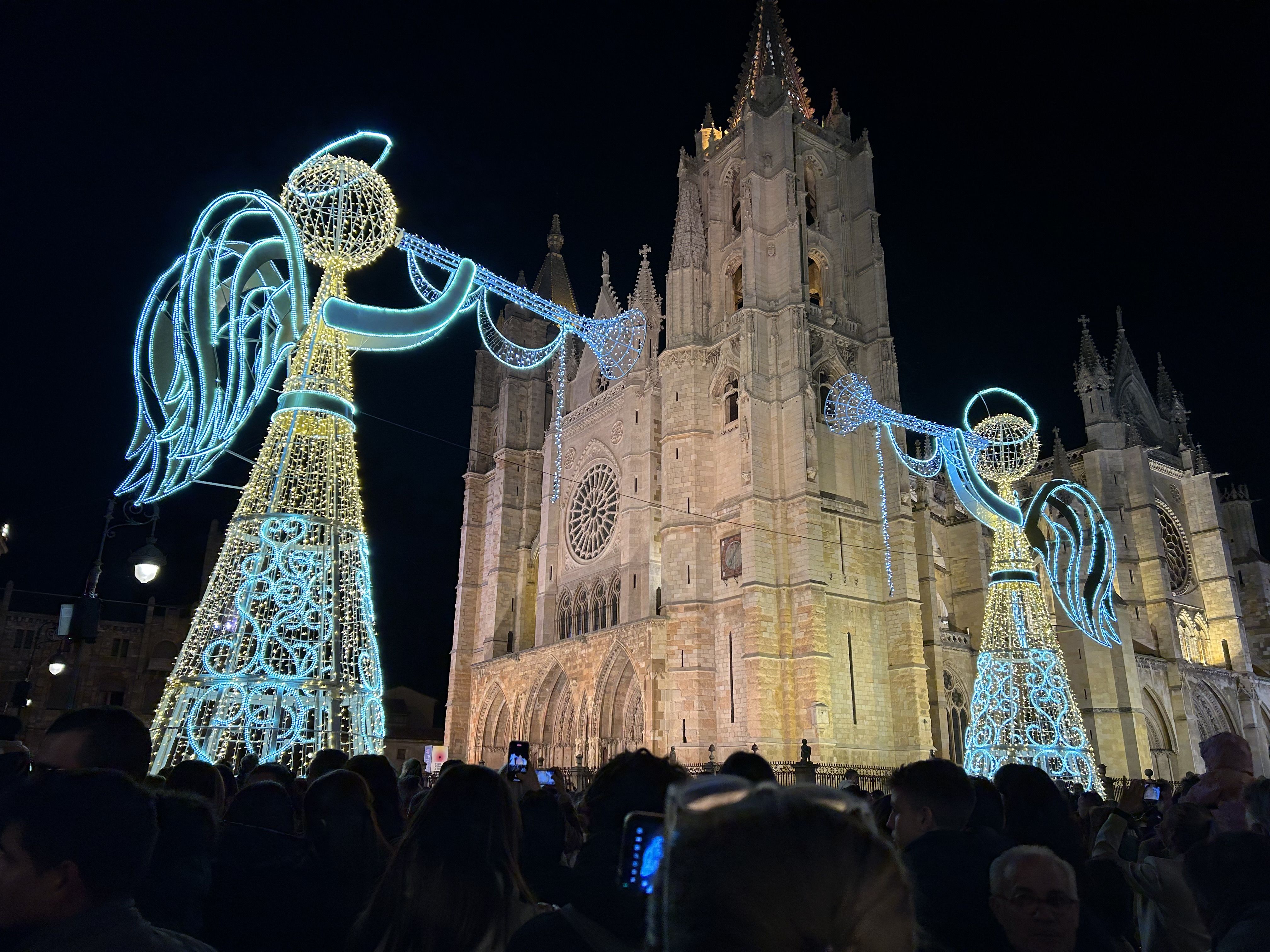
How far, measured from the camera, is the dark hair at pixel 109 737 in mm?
3412

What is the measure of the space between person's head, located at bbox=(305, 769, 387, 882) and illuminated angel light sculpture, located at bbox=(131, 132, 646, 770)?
501 cm

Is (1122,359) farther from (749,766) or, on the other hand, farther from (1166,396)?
(749,766)

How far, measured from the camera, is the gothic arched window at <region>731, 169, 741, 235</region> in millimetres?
29234

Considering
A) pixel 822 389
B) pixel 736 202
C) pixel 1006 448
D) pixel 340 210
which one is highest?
pixel 736 202

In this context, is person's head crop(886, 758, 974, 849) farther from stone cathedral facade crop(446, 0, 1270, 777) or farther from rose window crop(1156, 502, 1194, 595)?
rose window crop(1156, 502, 1194, 595)

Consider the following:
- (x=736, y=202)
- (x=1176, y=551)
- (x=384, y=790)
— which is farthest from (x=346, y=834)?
(x=1176, y=551)

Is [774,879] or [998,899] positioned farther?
[998,899]

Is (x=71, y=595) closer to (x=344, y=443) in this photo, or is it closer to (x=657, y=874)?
(x=344, y=443)

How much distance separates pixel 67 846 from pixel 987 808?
4049 mm

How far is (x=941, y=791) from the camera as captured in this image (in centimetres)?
333

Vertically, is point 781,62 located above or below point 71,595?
above

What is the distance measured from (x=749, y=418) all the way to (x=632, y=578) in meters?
6.95

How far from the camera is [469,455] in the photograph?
123 feet

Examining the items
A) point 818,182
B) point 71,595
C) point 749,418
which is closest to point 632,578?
point 749,418
